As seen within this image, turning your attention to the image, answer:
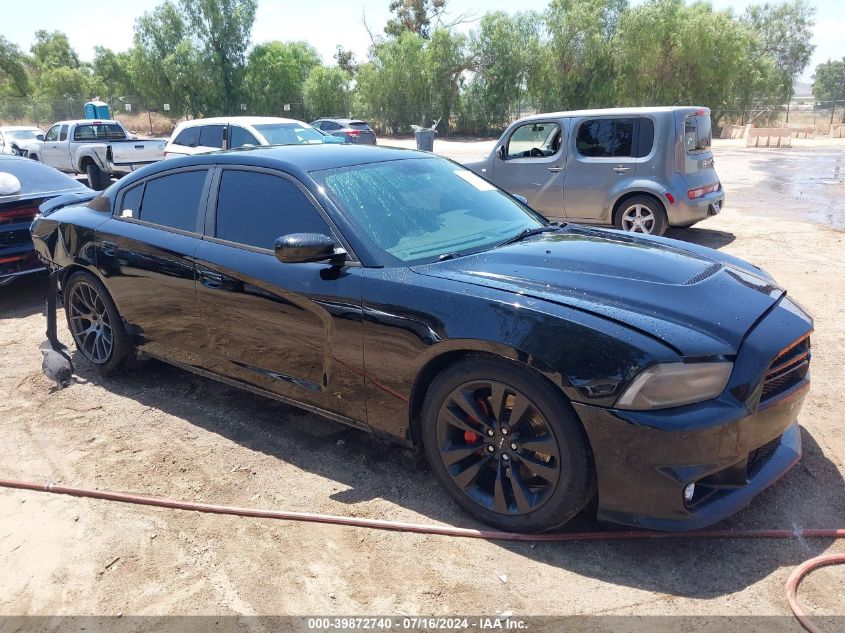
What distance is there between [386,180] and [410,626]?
7.68 feet

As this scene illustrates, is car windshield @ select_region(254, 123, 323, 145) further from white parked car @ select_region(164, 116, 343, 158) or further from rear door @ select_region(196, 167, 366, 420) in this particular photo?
rear door @ select_region(196, 167, 366, 420)

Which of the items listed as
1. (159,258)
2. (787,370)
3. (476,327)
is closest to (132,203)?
(159,258)

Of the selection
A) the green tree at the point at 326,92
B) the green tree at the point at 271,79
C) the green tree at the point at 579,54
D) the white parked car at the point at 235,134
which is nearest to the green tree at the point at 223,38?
the green tree at the point at 271,79

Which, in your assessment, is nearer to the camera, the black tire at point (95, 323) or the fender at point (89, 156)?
the black tire at point (95, 323)

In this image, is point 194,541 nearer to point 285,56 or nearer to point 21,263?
point 21,263

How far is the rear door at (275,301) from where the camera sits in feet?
10.9

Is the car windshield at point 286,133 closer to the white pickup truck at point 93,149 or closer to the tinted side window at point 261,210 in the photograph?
the white pickup truck at point 93,149

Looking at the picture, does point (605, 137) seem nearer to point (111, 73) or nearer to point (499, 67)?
point (499, 67)

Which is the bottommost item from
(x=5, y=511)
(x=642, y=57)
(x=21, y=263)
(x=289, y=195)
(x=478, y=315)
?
(x=5, y=511)

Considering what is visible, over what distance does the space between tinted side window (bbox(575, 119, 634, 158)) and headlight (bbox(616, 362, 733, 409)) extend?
270 inches

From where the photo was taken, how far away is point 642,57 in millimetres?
39562

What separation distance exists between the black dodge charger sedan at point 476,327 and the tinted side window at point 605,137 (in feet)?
17.0

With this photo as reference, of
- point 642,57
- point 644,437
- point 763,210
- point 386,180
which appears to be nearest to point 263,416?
point 386,180

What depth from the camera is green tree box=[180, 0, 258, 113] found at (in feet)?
A: 149
